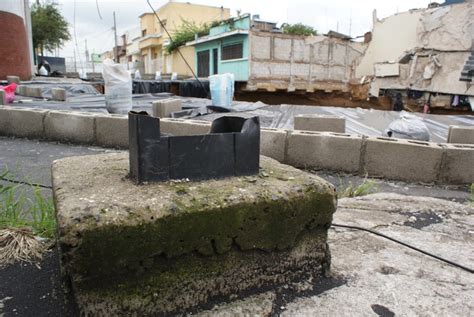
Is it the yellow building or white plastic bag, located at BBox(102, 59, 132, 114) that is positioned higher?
the yellow building

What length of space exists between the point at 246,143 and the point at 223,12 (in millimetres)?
41407

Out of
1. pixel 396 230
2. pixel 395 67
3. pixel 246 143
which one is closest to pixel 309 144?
pixel 396 230

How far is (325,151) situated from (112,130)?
351 cm

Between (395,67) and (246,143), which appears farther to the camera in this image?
(395,67)

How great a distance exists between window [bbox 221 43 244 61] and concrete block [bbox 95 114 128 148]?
16.8m

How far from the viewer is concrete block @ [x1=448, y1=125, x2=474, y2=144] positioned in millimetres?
5689

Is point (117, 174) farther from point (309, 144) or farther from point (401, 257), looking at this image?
point (309, 144)

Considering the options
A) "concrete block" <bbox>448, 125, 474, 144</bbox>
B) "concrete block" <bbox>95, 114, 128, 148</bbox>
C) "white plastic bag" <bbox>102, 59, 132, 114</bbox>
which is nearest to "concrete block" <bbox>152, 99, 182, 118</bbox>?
"white plastic bag" <bbox>102, 59, 132, 114</bbox>

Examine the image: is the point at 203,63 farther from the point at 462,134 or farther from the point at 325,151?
the point at 325,151

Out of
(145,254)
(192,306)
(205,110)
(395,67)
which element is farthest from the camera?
(395,67)

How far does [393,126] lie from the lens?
239 inches

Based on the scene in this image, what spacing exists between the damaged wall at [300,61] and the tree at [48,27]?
22.9 meters

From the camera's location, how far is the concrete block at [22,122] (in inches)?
254

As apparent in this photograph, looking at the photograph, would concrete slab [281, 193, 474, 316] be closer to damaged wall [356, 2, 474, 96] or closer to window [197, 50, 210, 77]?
damaged wall [356, 2, 474, 96]
